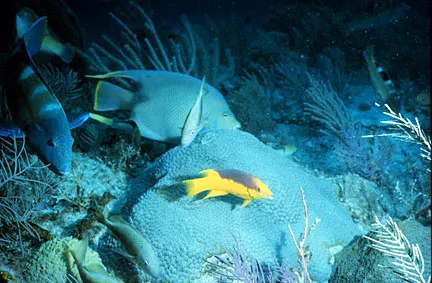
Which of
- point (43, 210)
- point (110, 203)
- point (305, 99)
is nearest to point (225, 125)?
point (110, 203)

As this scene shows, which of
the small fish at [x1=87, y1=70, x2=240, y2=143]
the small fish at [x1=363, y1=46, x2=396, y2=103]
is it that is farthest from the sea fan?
the small fish at [x1=363, y1=46, x2=396, y2=103]

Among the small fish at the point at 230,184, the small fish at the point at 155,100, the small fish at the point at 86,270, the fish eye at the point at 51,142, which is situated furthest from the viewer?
the small fish at the point at 155,100

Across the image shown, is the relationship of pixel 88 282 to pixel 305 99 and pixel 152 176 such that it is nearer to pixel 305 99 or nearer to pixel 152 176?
pixel 152 176

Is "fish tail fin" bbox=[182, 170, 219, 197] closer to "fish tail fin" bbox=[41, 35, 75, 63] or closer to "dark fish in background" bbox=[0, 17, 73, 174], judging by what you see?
"dark fish in background" bbox=[0, 17, 73, 174]

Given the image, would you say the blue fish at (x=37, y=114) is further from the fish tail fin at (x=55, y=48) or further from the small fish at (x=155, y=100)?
the fish tail fin at (x=55, y=48)

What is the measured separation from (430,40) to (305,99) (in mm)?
5310

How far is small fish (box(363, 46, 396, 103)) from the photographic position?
365 centimetres

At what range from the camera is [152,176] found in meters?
2.80

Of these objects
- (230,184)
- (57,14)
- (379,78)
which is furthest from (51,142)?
(57,14)

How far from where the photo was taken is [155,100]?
2922mm

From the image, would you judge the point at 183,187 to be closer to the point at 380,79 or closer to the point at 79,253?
the point at 79,253

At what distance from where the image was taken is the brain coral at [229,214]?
7.47 feet

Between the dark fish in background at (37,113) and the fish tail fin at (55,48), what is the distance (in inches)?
64.1

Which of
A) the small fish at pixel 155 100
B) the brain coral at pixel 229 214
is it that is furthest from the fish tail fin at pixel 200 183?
the small fish at pixel 155 100
